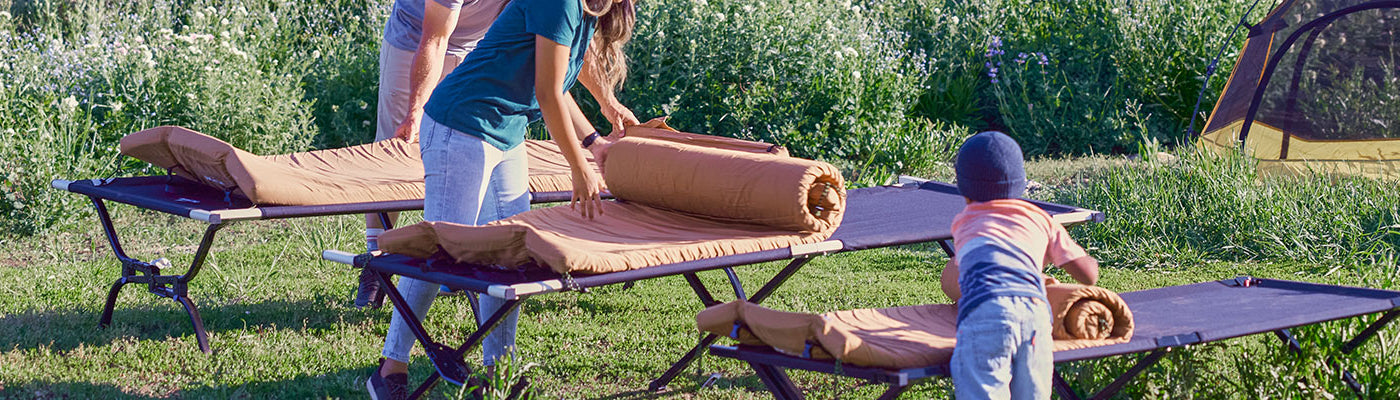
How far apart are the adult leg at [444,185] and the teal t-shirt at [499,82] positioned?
4 centimetres

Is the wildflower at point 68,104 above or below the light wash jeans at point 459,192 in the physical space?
below

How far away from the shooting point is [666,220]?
4129 millimetres

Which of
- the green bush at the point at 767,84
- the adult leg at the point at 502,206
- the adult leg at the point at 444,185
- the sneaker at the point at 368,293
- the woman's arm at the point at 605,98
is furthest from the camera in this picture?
the green bush at the point at 767,84

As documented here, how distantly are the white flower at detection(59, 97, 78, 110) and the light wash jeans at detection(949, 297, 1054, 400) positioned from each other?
512 centimetres

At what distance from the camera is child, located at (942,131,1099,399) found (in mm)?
2760

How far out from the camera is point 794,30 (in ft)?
27.0

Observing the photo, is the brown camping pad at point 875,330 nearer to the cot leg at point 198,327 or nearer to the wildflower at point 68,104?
the cot leg at point 198,327

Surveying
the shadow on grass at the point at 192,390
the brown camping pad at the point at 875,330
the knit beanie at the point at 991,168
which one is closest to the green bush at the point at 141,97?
the shadow on grass at the point at 192,390

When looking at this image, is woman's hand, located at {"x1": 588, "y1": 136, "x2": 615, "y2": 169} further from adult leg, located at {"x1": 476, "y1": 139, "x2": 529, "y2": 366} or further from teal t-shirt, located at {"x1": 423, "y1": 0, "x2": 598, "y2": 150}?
teal t-shirt, located at {"x1": 423, "y1": 0, "x2": 598, "y2": 150}

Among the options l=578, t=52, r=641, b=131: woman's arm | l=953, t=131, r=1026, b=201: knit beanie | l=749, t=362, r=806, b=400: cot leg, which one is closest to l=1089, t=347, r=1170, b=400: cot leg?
l=953, t=131, r=1026, b=201: knit beanie

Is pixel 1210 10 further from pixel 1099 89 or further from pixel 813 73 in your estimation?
pixel 813 73

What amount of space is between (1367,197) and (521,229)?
435 centimetres

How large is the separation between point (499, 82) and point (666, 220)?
2.71 ft

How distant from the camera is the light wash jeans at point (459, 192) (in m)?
3.59
